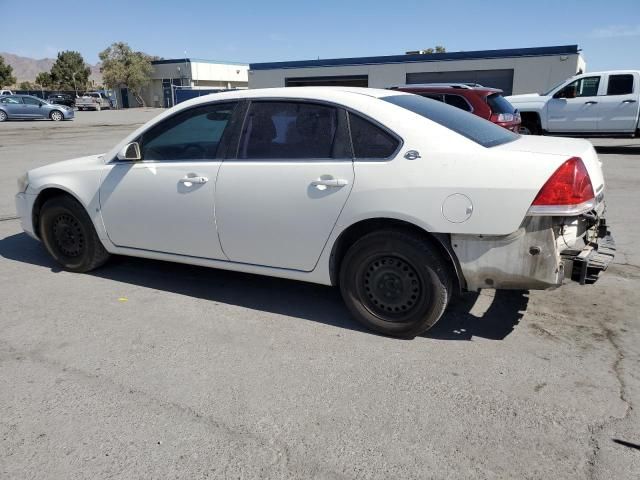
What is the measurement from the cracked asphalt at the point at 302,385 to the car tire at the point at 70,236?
1.02 ft

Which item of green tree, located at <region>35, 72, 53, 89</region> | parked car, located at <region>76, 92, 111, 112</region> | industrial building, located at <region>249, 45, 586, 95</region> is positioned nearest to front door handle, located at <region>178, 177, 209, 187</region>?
industrial building, located at <region>249, 45, 586, 95</region>

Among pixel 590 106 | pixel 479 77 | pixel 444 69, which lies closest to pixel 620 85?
pixel 590 106

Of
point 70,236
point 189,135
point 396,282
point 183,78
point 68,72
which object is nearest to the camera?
point 396,282

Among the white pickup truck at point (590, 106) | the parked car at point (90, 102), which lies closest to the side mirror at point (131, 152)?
the white pickup truck at point (590, 106)

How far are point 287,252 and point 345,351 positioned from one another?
0.84 meters

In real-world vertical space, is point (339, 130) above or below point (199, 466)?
above

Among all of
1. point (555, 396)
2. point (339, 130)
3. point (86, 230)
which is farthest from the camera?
point (86, 230)

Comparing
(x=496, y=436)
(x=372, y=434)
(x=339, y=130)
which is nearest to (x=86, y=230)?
(x=339, y=130)

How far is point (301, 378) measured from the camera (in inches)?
125

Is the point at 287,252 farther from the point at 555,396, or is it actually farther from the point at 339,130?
the point at 555,396

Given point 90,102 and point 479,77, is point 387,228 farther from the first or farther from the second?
point 90,102

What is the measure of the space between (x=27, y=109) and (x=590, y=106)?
3149cm

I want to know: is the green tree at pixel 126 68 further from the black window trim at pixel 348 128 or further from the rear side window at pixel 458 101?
the black window trim at pixel 348 128

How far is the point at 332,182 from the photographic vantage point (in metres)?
3.56
